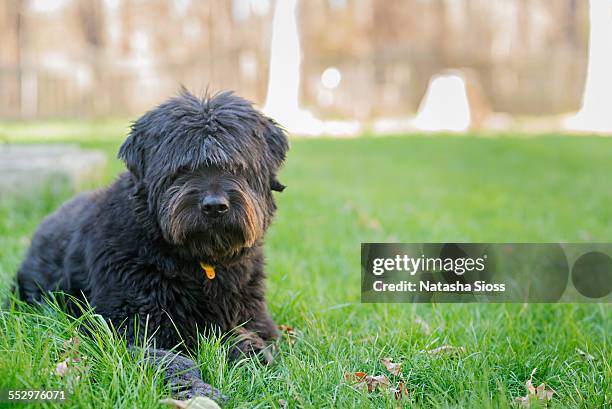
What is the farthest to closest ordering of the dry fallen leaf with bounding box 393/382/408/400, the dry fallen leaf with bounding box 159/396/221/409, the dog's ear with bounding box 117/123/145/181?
1. the dog's ear with bounding box 117/123/145/181
2. the dry fallen leaf with bounding box 393/382/408/400
3. the dry fallen leaf with bounding box 159/396/221/409

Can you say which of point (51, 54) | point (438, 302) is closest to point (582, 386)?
point (438, 302)

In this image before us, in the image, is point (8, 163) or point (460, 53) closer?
point (8, 163)

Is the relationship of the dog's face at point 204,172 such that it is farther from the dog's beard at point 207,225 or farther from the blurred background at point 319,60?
the blurred background at point 319,60

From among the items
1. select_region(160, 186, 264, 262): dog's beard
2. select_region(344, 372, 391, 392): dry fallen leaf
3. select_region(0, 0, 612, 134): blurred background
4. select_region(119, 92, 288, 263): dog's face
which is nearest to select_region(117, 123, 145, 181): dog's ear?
select_region(119, 92, 288, 263): dog's face

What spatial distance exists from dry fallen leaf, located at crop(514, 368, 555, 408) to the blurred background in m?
10.1

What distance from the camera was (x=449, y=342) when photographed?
3695 mm

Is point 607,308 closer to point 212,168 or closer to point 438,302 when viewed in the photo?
point 438,302

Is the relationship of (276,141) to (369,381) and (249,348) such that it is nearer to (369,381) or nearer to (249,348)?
(249,348)

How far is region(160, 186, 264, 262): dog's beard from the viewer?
315 cm

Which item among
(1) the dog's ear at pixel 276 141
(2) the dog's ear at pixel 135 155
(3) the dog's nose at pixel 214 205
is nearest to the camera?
(3) the dog's nose at pixel 214 205

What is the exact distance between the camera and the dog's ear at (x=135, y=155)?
11.2 ft

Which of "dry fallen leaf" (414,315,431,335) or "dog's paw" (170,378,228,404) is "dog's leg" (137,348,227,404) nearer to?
"dog's paw" (170,378,228,404)

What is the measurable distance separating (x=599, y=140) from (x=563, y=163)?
471 centimetres

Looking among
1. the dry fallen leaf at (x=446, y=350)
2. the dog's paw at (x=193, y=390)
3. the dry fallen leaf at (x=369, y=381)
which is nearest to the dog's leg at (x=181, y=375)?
the dog's paw at (x=193, y=390)
